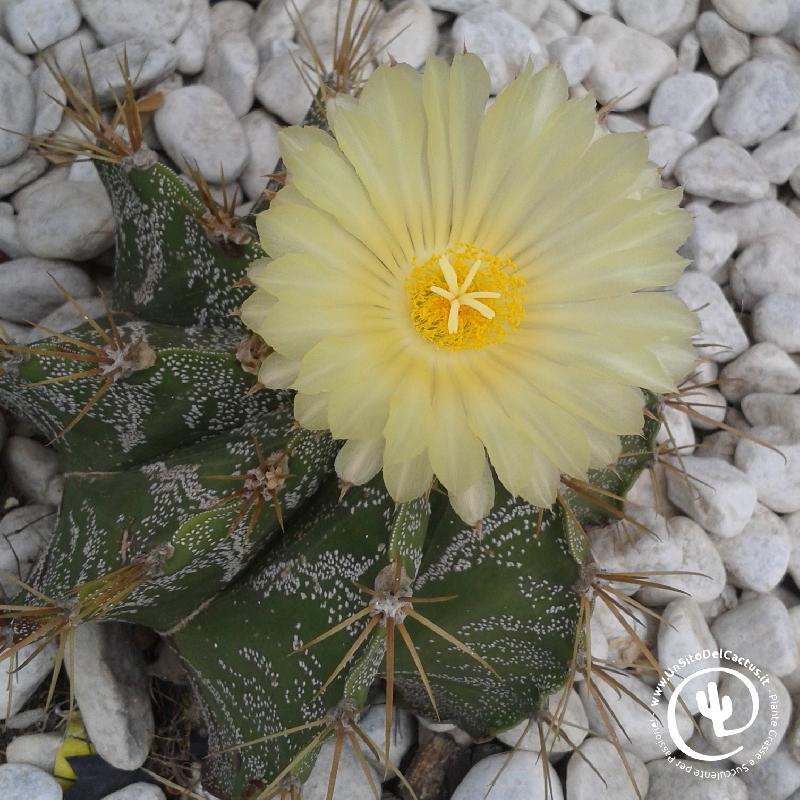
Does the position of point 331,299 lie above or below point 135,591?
above

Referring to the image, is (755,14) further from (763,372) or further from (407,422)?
(407,422)

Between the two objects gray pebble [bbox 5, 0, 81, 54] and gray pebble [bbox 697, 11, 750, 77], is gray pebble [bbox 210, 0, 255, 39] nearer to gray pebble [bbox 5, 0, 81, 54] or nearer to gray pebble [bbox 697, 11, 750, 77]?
gray pebble [bbox 5, 0, 81, 54]

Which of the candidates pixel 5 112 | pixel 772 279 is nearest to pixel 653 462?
pixel 772 279

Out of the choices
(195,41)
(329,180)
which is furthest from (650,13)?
(329,180)

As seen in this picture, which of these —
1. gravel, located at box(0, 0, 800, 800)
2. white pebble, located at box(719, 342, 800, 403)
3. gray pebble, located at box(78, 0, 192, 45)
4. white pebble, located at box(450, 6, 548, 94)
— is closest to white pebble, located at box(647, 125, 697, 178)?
gravel, located at box(0, 0, 800, 800)

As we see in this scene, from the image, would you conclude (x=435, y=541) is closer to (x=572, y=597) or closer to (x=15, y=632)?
(x=572, y=597)

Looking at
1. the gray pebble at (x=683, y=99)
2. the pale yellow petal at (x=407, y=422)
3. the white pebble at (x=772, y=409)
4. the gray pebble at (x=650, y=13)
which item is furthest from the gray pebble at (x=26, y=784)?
the gray pebble at (x=650, y=13)

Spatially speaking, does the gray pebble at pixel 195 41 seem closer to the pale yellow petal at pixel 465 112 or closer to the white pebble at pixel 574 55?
the white pebble at pixel 574 55
